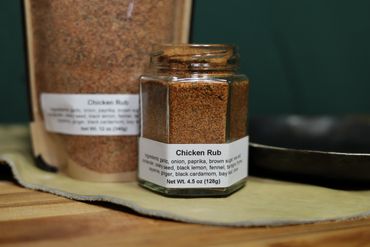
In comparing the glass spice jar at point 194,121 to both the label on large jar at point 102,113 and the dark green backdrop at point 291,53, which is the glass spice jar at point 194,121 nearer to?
the label on large jar at point 102,113

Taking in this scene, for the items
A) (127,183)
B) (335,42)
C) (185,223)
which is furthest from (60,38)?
(335,42)

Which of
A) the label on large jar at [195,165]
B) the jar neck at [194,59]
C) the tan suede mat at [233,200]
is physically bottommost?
the tan suede mat at [233,200]

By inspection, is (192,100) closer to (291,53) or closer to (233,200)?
(233,200)

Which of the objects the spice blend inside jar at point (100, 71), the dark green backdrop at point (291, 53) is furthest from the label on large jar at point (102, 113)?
the dark green backdrop at point (291, 53)

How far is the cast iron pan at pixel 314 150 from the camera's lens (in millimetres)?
635

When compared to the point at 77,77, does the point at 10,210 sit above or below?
below

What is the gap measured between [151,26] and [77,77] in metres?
0.11

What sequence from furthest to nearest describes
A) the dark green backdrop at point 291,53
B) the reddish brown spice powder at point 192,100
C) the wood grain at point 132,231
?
the dark green backdrop at point 291,53 < the reddish brown spice powder at point 192,100 < the wood grain at point 132,231

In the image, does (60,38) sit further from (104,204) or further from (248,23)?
(248,23)

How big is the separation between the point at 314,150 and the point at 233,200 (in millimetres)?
158

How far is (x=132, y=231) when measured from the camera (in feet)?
1.67

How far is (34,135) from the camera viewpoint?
29.7 inches

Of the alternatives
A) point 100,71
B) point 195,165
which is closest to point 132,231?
point 195,165

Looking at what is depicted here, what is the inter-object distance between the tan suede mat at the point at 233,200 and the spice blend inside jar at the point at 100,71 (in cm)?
4
